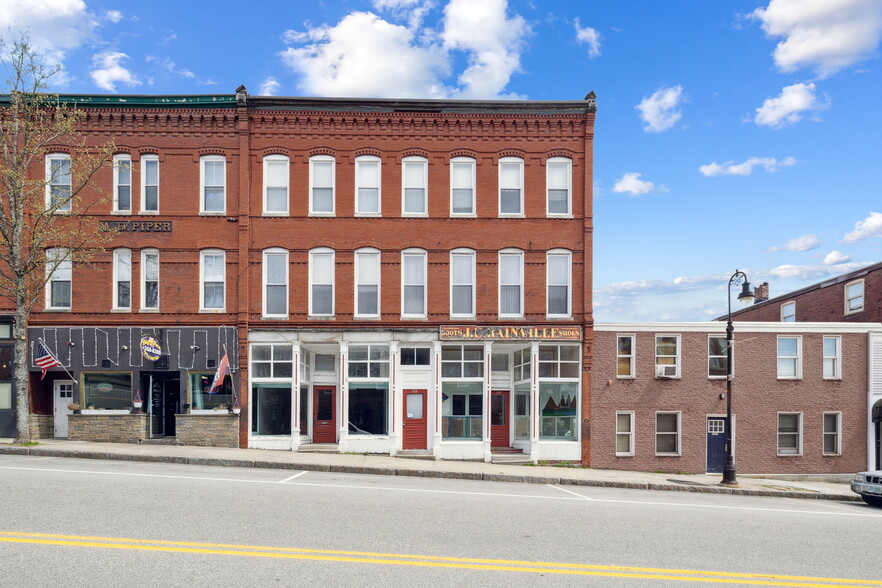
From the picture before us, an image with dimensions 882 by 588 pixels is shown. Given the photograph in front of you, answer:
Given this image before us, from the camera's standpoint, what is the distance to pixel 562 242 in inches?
906

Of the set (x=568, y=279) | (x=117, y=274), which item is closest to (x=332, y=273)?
(x=117, y=274)

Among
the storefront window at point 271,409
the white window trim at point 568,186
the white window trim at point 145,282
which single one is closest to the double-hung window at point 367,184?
the white window trim at point 568,186

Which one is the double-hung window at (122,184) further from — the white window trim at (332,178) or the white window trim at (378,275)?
the white window trim at (378,275)

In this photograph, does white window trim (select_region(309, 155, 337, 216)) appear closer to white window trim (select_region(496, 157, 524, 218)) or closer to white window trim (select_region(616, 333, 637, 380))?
white window trim (select_region(496, 157, 524, 218))

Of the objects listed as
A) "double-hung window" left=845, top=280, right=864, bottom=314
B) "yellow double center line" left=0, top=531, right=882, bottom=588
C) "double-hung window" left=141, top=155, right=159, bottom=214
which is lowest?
"yellow double center line" left=0, top=531, right=882, bottom=588

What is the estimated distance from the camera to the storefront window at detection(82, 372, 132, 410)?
73.3 ft

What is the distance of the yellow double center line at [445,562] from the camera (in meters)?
8.51

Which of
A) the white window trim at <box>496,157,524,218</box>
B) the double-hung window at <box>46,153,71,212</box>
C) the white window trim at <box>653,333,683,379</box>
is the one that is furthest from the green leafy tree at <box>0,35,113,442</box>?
the white window trim at <box>653,333,683,379</box>

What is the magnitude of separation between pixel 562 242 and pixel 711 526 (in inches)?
488

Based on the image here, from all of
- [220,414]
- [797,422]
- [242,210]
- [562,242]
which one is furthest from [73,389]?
[797,422]

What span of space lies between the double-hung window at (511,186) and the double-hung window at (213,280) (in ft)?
30.7

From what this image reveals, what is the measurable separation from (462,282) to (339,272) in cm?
405

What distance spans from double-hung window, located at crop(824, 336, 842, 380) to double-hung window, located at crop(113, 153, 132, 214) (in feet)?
78.5

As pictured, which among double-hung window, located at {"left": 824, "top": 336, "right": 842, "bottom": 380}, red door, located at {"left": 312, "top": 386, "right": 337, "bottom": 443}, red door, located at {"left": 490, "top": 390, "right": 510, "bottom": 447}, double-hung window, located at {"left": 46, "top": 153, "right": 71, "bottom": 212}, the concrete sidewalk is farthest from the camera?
double-hung window, located at {"left": 824, "top": 336, "right": 842, "bottom": 380}
